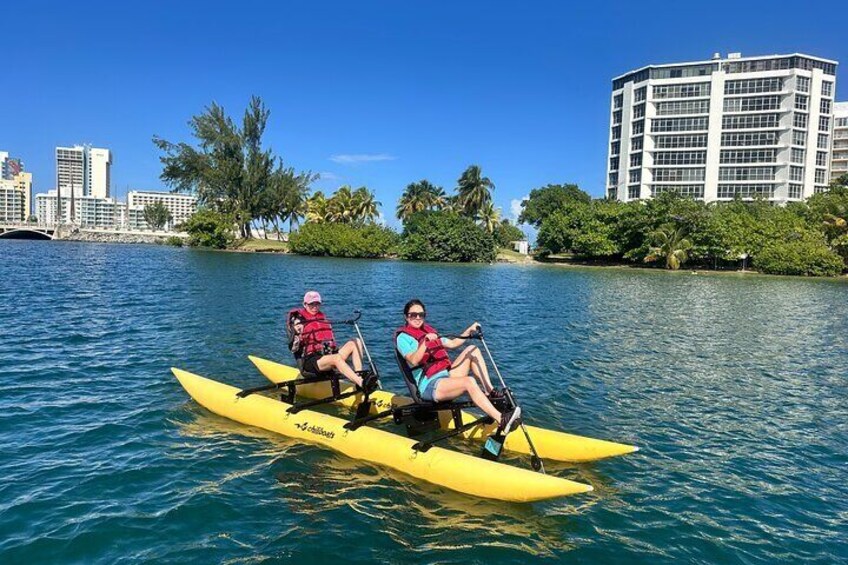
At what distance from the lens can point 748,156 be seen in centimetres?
11175

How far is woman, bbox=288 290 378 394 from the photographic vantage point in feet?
38.5

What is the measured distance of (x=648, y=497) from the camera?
29.0 ft

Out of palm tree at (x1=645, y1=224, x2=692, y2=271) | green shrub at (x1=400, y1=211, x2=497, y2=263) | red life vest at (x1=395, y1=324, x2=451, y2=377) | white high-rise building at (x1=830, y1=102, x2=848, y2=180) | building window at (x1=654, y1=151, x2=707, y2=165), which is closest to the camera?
red life vest at (x1=395, y1=324, x2=451, y2=377)

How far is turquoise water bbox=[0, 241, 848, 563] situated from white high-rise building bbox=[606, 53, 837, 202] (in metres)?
103

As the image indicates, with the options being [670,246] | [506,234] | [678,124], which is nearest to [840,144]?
[678,124]

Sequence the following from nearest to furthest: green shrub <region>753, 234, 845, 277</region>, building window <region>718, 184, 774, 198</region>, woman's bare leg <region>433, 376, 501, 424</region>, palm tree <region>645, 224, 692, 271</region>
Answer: woman's bare leg <region>433, 376, 501, 424</region>
green shrub <region>753, 234, 845, 277</region>
palm tree <region>645, 224, 692, 271</region>
building window <region>718, 184, 774, 198</region>

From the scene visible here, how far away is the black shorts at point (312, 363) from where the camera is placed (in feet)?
39.6

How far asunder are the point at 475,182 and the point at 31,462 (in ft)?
336

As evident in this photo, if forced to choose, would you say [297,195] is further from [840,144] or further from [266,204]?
[840,144]

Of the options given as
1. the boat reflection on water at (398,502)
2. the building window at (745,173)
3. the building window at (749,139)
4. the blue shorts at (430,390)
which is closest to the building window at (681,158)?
the building window at (745,173)

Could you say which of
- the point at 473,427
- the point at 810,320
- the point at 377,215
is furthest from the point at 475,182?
the point at 473,427

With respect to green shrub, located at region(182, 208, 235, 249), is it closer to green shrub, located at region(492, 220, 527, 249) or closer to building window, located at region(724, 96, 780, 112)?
green shrub, located at region(492, 220, 527, 249)

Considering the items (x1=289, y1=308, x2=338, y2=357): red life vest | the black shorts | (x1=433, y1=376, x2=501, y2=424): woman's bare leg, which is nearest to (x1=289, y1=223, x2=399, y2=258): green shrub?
(x1=289, y1=308, x2=338, y2=357): red life vest

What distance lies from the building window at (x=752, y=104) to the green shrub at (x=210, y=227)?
9784 cm
